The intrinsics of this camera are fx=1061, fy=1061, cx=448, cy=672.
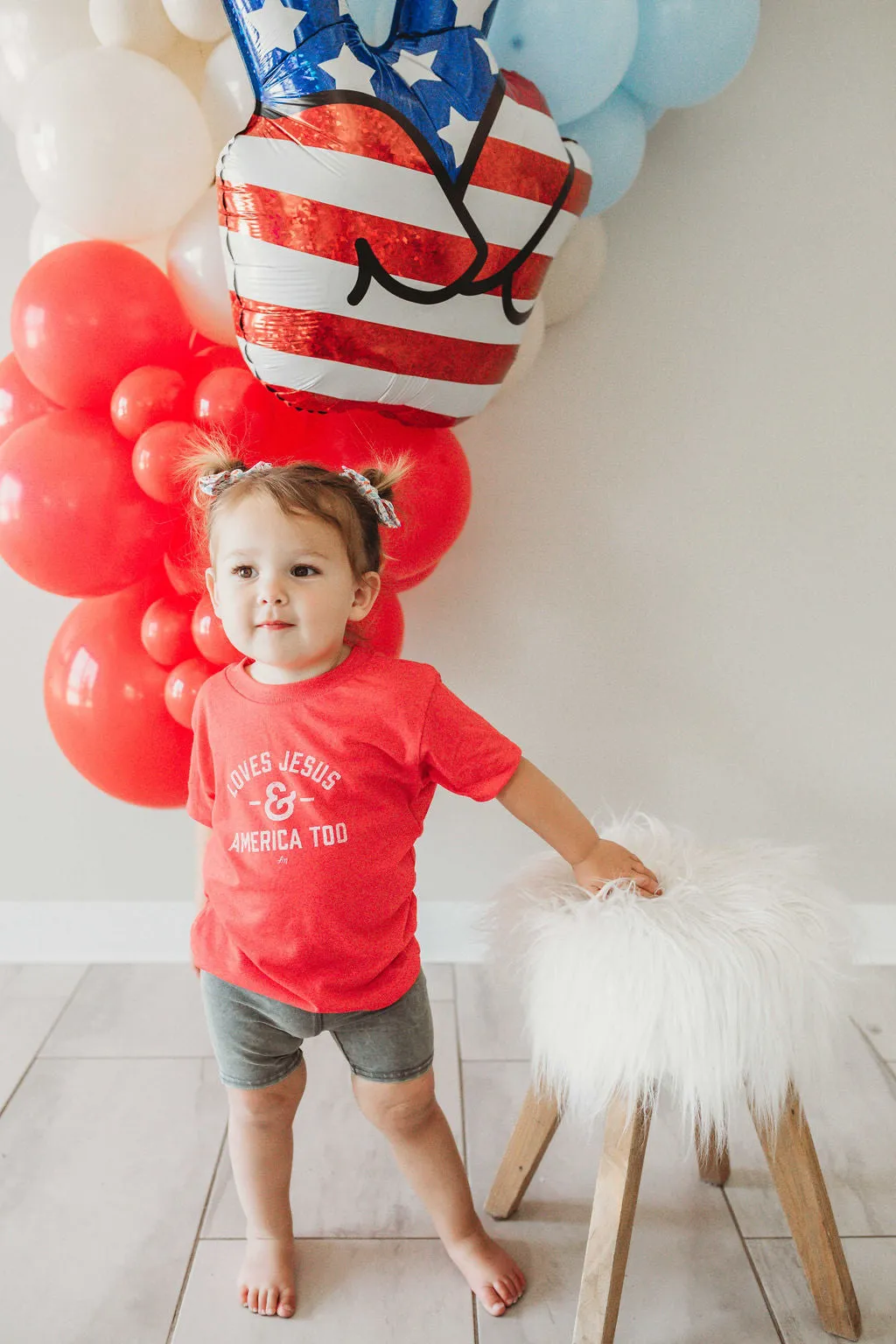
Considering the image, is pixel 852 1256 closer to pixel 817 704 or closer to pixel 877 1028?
pixel 877 1028

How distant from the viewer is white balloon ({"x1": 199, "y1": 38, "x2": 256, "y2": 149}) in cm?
113

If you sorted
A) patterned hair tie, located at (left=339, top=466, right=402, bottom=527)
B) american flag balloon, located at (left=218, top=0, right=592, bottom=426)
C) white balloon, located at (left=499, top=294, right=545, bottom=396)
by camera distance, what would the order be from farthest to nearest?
1. white balloon, located at (left=499, top=294, right=545, bottom=396)
2. patterned hair tie, located at (left=339, top=466, right=402, bottom=527)
3. american flag balloon, located at (left=218, top=0, right=592, bottom=426)

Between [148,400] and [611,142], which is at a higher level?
[611,142]

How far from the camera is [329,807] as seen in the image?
1.04m

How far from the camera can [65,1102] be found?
1.45 meters

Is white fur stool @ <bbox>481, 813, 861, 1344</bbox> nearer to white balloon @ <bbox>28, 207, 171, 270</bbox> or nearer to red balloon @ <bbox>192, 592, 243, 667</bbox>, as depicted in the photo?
red balloon @ <bbox>192, 592, 243, 667</bbox>

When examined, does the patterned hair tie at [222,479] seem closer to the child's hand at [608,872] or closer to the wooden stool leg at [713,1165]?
the child's hand at [608,872]

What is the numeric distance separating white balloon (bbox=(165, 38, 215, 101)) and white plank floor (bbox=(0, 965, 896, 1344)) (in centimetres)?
123

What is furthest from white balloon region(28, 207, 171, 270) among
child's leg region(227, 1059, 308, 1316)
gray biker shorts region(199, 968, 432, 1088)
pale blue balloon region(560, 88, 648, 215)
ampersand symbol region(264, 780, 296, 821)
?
child's leg region(227, 1059, 308, 1316)

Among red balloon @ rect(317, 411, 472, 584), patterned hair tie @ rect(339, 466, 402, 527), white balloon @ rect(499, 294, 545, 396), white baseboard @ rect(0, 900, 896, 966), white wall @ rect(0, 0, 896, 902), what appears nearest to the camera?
patterned hair tie @ rect(339, 466, 402, 527)

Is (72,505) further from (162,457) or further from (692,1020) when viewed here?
(692,1020)

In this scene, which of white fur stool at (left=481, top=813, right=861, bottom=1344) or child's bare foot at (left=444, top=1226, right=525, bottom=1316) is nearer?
white fur stool at (left=481, top=813, right=861, bottom=1344)

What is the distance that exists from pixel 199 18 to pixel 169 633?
65 centimetres

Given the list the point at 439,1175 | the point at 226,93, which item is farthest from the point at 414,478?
the point at 439,1175
